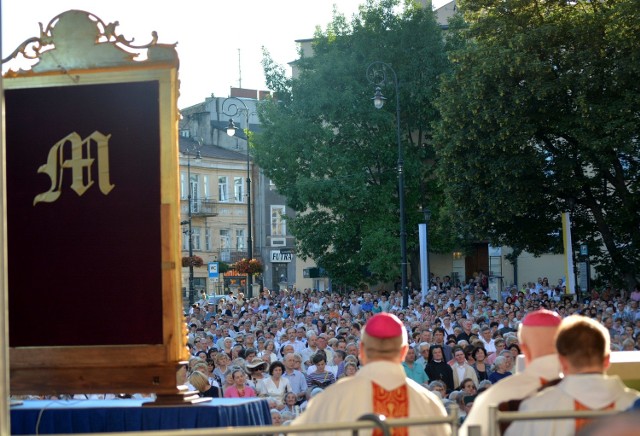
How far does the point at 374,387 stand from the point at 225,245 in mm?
72998

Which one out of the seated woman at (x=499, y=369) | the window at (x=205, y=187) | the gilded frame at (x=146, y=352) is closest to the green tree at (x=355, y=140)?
the window at (x=205, y=187)

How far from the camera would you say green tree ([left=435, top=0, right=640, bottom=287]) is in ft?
104

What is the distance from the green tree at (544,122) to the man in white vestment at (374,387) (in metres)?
26.3

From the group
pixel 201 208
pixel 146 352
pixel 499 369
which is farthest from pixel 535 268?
pixel 146 352

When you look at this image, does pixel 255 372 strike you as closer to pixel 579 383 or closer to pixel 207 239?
pixel 579 383

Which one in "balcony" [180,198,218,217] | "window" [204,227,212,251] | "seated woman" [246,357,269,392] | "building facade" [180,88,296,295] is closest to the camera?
"seated woman" [246,357,269,392]

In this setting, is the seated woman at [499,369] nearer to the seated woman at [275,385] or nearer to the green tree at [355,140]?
the seated woman at [275,385]

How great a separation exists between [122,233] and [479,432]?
11.2 ft

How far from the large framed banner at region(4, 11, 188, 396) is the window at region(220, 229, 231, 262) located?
70.3 m

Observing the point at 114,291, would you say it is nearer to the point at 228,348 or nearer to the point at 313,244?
the point at 228,348

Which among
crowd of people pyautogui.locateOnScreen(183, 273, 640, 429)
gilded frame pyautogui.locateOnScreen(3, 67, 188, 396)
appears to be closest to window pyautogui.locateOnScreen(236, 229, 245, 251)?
crowd of people pyautogui.locateOnScreen(183, 273, 640, 429)

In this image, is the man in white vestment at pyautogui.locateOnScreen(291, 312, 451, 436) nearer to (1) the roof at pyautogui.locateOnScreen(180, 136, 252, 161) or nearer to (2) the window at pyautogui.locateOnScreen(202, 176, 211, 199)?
(1) the roof at pyautogui.locateOnScreen(180, 136, 252, 161)

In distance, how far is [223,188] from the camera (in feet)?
255

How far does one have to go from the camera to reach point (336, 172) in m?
46.6
